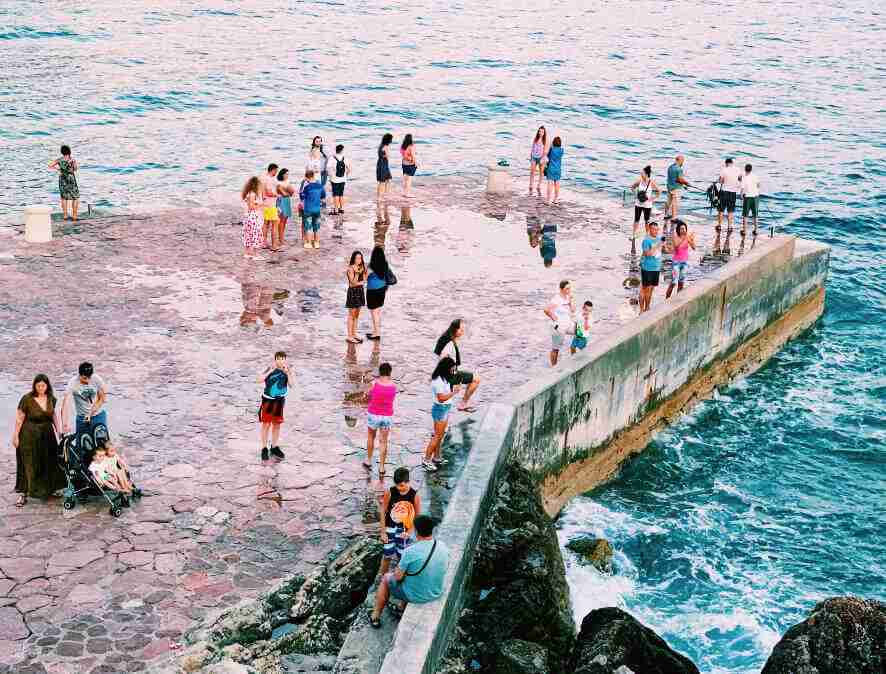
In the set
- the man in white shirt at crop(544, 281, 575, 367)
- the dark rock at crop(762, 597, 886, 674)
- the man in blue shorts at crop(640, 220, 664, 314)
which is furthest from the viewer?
the man in blue shorts at crop(640, 220, 664, 314)

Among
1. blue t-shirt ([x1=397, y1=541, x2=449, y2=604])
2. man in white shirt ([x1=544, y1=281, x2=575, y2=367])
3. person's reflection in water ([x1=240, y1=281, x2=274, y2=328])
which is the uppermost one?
man in white shirt ([x1=544, y1=281, x2=575, y2=367])

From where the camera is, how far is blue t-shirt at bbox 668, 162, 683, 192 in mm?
25594

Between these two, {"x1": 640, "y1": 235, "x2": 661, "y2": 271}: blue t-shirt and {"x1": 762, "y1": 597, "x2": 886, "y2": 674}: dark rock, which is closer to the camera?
{"x1": 762, "y1": 597, "x2": 886, "y2": 674}: dark rock

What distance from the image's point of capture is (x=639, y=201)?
81.6 ft

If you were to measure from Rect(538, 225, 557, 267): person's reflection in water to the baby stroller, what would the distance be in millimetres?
12279

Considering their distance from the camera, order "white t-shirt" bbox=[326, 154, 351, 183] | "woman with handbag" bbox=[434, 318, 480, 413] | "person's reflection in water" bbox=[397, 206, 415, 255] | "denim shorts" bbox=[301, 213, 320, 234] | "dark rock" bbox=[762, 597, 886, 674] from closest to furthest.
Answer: "dark rock" bbox=[762, 597, 886, 674] → "woman with handbag" bbox=[434, 318, 480, 413] → "denim shorts" bbox=[301, 213, 320, 234] → "person's reflection in water" bbox=[397, 206, 415, 255] → "white t-shirt" bbox=[326, 154, 351, 183]

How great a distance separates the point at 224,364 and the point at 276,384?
341 centimetres

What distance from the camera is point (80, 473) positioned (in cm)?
1310

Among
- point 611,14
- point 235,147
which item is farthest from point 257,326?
point 611,14

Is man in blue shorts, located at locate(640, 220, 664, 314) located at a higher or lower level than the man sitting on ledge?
higher

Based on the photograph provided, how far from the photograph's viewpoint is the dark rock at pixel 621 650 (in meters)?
12.5

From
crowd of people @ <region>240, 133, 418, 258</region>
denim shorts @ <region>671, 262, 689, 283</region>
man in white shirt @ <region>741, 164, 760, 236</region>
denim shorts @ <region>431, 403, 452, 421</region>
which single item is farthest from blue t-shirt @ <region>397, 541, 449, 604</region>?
man in white shirt @ <region>741, 164, 760, 236</region>

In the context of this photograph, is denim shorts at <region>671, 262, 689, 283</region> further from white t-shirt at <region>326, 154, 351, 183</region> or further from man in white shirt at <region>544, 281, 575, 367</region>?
white t-shirt at <region>326, 154, 351, 183</region>

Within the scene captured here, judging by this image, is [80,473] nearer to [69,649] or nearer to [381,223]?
[69,649]
